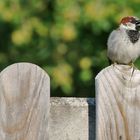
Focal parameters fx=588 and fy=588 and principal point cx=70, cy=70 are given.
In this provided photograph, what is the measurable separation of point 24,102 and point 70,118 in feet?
0.61

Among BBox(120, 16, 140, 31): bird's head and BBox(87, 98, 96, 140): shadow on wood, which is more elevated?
BBox(120, 16, 140, 31): bird's head

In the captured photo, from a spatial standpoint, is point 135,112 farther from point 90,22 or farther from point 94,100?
point 90,22

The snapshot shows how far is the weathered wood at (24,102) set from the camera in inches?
66.3

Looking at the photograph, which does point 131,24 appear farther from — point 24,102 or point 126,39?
point 24,102

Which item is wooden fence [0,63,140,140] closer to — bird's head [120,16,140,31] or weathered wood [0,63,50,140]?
weathered wood [0,63,50,140]

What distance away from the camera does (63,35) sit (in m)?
3.98

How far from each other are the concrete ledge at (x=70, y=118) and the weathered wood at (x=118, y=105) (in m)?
0.09

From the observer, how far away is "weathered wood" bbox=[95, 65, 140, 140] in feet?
5.57

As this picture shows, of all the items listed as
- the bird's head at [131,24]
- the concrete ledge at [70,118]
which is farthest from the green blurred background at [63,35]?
the concrete ledge at [70,118]

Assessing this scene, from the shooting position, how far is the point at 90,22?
12.8 ft

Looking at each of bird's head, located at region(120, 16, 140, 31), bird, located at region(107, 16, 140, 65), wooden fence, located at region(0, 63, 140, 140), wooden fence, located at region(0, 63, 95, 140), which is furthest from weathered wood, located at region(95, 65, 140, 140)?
bird's head, located at region(120, 16, 140, 31)

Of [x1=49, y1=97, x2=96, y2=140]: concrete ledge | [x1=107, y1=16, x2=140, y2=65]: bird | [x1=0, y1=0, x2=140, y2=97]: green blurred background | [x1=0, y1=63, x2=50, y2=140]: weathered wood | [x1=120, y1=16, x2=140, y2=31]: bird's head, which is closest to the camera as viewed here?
[x1=0, y1=63, x2=50, y2=140]: weathered wood

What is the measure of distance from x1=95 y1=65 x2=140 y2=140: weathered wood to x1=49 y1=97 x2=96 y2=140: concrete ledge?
90 millimetres

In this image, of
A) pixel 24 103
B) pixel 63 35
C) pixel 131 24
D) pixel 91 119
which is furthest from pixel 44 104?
pixel 63 35
